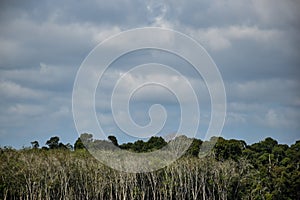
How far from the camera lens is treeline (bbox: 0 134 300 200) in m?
60.1

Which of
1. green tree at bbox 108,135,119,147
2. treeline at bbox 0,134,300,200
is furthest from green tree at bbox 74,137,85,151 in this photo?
treeline at bbox 0,134,300,200

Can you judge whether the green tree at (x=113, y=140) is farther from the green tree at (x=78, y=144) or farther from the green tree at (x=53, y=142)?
the green tree at (x=53, y=142)

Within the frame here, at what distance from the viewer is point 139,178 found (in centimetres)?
6681

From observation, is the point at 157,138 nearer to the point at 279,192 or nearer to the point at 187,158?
the point at 187,158

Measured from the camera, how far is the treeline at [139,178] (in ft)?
197

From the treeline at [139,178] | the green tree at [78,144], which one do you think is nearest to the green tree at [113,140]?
the green tree at [78,144]

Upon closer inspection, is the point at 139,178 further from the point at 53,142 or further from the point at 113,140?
the point at 53,142

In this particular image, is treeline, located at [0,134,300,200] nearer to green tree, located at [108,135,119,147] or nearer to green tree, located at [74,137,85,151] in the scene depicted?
green tree, located at [108,135,119,147]

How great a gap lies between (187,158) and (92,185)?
1213cm

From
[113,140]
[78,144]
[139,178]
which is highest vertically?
[78,144]

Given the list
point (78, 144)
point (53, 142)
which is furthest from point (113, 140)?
point (53, 142)

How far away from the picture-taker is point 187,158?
68.9 m

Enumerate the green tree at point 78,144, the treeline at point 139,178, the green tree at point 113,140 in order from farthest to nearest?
the green tree at point 78,144, the green tree at point 113,140, the treeline at point 139,178

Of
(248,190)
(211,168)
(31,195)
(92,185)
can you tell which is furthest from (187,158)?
(31,195)
